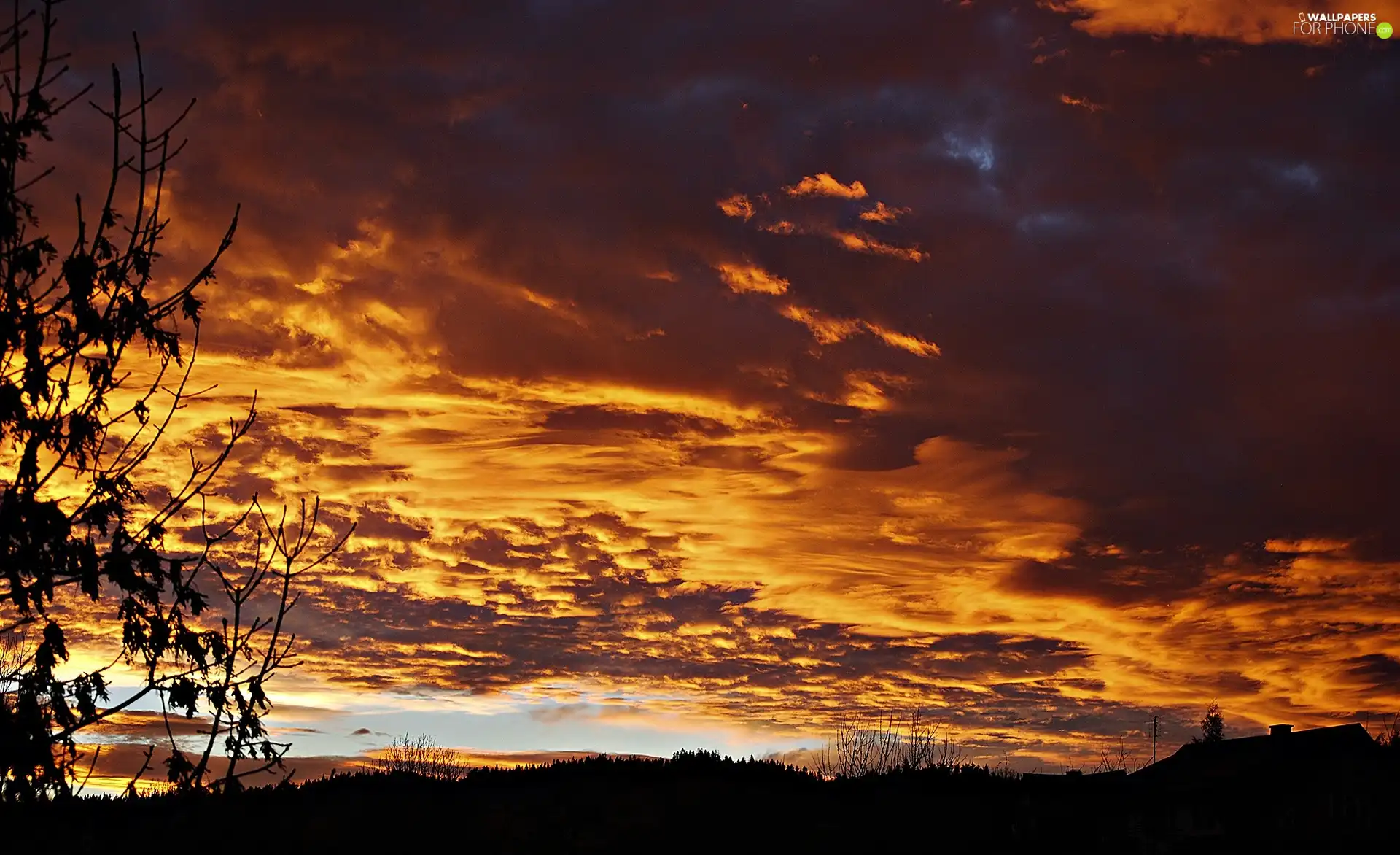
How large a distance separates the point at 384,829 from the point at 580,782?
6.05 meters

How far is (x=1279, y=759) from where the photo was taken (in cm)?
4534

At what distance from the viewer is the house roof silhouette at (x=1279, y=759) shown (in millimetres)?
43938

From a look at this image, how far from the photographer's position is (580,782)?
37188mm

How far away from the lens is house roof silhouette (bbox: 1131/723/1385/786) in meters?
43.9

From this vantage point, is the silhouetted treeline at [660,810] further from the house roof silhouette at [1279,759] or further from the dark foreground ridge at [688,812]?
the house roof silhouette at [1279,759]

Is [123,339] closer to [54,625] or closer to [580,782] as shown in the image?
[54,625]

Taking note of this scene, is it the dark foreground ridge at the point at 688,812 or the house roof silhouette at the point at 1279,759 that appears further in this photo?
the house roof silhouette at the point at 1279,759

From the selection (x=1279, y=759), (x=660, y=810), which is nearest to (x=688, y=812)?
(x=660, y=810)

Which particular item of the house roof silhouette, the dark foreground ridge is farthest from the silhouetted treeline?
the house roof silhouette

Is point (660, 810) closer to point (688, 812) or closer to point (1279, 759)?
point (688, 812)

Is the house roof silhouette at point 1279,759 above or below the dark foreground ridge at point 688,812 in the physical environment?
above

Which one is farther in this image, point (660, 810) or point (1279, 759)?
point (1279, 759)

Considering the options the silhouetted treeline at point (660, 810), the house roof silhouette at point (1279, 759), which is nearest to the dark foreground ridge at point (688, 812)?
the silhouetted treeline at point (660, 810)

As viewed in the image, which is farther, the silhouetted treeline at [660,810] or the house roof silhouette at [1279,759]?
the house roof silhouette at [1279,759]
